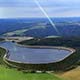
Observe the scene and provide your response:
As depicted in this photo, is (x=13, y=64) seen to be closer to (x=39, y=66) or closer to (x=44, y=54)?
(x=39, y=66)

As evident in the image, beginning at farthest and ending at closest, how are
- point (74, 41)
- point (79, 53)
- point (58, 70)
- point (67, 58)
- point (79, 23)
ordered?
point (79, 23) < point (74, 41) < point (79, 53) < point (67, 58) < point (58, 70)

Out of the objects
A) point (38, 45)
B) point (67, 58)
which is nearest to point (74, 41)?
point (38, 45)

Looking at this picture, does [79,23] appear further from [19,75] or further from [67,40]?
[19,75]

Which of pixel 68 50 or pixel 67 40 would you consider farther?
pixel 67 40

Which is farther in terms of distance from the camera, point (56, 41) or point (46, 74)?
point (56, 41)

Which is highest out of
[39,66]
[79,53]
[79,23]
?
[39,66]

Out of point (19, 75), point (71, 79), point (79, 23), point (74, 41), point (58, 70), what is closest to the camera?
point (71, 79)

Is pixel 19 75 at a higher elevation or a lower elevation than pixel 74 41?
higher

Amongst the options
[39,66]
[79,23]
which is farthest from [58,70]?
[79,23]

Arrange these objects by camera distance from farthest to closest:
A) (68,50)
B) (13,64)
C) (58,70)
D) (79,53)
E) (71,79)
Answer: (68,50) < (79,53) < (13,64) < (58,70) < (71,79)
